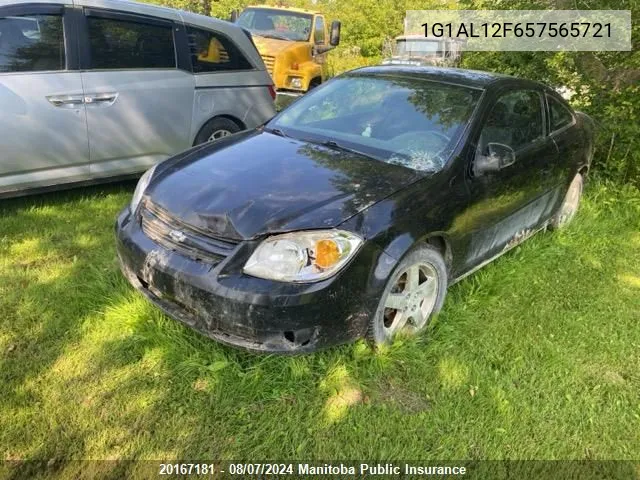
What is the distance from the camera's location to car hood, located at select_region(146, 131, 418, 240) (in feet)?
8.64

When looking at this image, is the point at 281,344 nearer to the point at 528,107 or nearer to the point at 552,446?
the point at 552,446

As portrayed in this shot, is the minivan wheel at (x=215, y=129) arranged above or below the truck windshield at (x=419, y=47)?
below

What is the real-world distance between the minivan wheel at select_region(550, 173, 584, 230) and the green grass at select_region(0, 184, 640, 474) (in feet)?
4.21

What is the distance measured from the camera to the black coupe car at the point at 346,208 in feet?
8.35

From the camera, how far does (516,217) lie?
392 centimetres

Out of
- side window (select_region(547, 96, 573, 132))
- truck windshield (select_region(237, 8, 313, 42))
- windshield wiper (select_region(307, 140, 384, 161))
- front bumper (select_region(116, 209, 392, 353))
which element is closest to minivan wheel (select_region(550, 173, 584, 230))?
side window (select_region(547, 96, 573, 132))

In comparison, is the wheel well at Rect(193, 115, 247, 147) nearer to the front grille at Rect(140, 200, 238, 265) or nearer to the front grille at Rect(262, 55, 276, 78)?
the front grille at Rect(140, 200, 238, 265)

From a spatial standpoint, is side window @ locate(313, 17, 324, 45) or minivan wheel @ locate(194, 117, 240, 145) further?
side window @ locate(313, 17, 324, 45)

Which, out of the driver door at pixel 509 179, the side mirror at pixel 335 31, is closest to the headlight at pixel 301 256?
the driver door at pixel 509 179

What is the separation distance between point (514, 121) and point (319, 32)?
7.95m

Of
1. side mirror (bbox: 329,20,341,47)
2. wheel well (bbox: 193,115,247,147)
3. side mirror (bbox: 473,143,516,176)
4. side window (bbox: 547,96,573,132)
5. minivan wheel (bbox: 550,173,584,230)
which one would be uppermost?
side mirror (bbox: 329,20,341,47)

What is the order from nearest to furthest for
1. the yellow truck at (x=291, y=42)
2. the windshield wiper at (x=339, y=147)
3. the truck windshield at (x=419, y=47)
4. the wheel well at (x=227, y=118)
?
the windshield wiper at (x=339, y=147) < the wheel well at (x=227, y=118) < the yellow truck at (x=291, y=42) < the truck windshield at (x=419, y=47)

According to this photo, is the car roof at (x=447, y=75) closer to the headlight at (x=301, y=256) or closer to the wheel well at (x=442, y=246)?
the wheel well at (x=442, y=246)

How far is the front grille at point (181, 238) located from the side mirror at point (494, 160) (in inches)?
65.6
